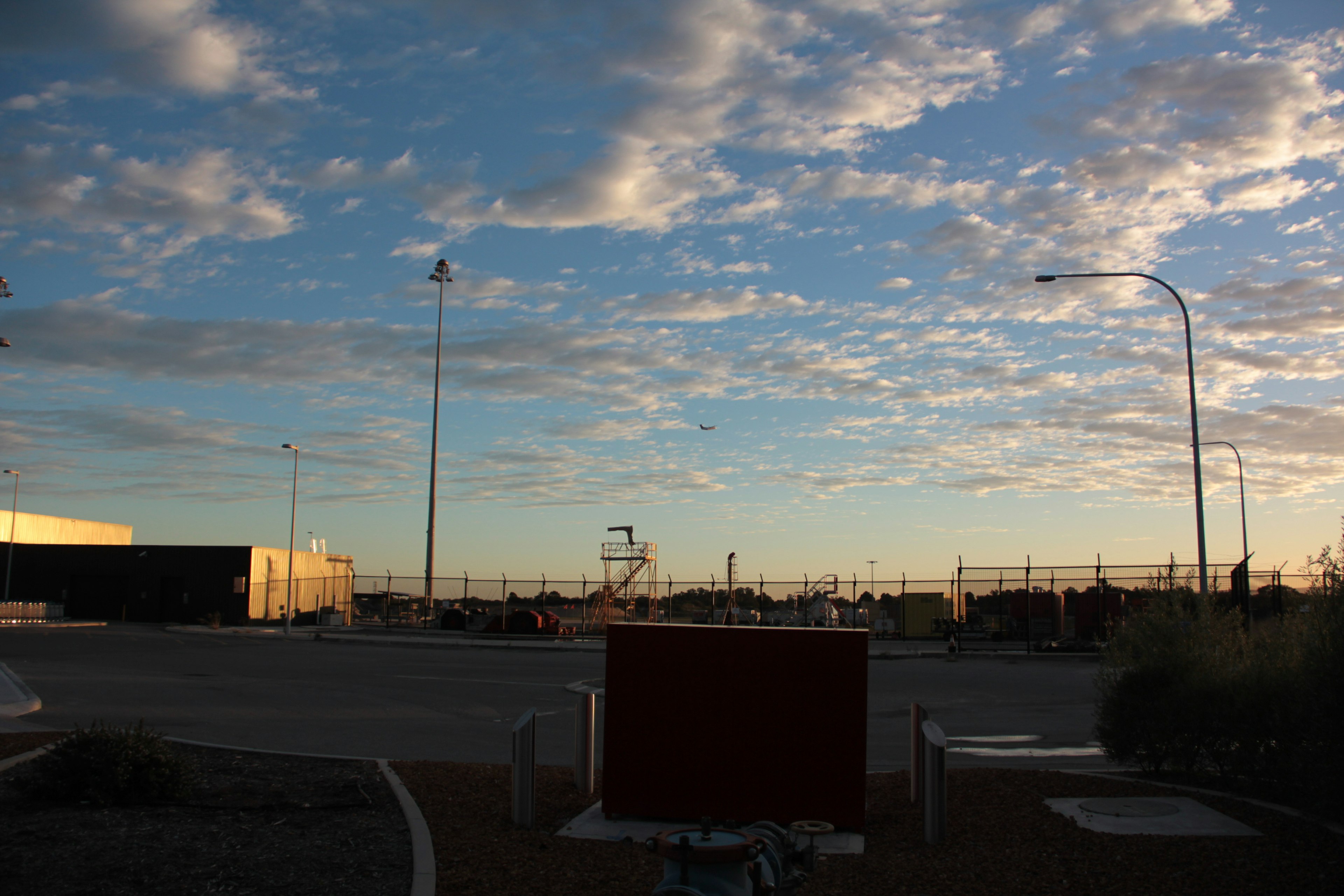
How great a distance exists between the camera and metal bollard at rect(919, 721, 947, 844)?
7117 millimetres

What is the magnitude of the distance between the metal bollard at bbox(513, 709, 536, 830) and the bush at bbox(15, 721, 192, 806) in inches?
107

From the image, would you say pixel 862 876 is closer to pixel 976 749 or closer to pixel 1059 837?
pixel 1059 837

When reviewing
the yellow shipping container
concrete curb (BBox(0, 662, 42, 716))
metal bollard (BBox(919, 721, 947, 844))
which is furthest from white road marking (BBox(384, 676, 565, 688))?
the yellow shipping container

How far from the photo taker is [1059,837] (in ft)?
23.5

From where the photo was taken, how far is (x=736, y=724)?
7.72m

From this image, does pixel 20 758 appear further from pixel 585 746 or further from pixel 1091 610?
pixel 1091 610

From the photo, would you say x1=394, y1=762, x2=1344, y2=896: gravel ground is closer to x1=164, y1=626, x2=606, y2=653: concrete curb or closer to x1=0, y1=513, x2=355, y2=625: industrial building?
x1=164, y1=626, x2=606, y2=653: concrete curb

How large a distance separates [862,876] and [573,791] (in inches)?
134

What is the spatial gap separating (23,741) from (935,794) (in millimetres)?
9460

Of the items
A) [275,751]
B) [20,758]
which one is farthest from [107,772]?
[275,751]

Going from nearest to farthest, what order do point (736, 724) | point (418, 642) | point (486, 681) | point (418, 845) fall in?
point (418, 845) < point (736, 724) < point (486, 681) < point (418, 642)

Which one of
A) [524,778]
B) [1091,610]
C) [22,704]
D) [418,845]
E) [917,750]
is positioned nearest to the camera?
[418,845]

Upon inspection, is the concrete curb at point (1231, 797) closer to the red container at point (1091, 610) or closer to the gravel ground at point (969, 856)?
the gravel ground at point (969, 856)

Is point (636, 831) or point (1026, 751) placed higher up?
point (636, 831)
